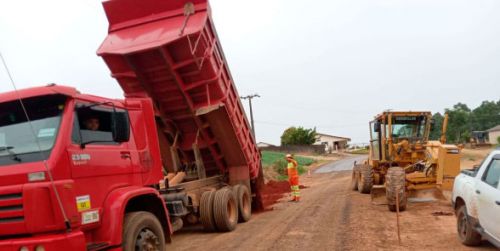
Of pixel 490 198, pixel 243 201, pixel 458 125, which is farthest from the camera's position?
pixel 458 125

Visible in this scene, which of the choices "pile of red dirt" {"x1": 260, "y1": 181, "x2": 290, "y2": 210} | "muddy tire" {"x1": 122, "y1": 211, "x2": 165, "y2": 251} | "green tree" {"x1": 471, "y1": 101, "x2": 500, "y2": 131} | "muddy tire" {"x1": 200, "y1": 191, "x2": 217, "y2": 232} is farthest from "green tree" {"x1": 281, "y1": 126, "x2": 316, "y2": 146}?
"muddy tire" {"x1": 122, "y1": 211, "x2": 165, "y2": 251}

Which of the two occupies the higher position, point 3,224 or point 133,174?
point 133,174

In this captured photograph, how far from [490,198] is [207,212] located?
5.29 m

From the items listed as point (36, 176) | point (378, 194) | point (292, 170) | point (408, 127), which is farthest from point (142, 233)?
point (408, 127)

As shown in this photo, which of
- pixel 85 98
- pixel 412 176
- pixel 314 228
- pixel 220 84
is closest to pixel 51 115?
pixel 85 98

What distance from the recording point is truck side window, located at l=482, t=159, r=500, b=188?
250 inches

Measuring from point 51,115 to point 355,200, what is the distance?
10401 millimetres

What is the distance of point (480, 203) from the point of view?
656 cm

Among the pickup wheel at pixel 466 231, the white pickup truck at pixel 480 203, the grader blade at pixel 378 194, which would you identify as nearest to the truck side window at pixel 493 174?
the white pickup truck at pixel 480 203

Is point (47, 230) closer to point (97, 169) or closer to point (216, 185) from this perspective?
point (97, 169)

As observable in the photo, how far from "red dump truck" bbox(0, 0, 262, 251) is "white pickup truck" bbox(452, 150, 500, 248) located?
14.0 feet

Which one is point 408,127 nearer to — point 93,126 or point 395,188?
point 395,188

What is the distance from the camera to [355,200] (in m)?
13.8

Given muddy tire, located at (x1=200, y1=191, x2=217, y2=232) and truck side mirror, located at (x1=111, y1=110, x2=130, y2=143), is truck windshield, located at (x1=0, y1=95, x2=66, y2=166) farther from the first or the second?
muddy tire, located at (x1=200, y1=191, x2=217, y2=232)
